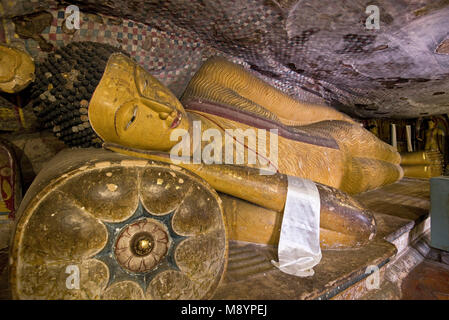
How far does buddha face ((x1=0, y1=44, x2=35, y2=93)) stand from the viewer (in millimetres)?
1147

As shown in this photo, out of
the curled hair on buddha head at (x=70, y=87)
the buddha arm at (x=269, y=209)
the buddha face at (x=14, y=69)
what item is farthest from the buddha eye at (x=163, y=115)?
the buddha face at (x=14, y=69)

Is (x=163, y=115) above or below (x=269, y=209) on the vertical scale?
above

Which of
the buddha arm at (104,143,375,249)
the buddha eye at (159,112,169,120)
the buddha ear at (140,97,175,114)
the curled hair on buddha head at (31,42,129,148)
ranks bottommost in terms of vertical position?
the buddha arm at (104,143,375,249)

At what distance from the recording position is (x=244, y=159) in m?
1.61

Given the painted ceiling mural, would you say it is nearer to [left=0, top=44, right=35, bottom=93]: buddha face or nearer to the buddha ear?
[left=0, top=44, right=35, bottom=93]: buddha face

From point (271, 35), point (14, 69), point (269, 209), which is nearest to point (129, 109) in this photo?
point (14, 69)

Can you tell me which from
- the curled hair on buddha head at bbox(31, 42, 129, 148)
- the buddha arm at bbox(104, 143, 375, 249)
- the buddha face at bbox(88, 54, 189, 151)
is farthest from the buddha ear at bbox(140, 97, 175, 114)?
the curled hair on buddha head at bbox(31, 42, 129, 148)

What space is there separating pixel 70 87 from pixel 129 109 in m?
0.45

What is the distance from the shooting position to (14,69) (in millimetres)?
1167

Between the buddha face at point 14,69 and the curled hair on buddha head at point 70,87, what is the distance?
4 centimetres

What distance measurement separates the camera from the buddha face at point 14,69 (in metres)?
1.15

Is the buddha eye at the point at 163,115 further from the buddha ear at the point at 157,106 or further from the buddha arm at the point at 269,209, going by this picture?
the buddha arm at the point at 269,209

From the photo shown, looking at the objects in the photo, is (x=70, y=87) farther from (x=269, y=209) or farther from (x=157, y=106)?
(x=269, y=209)

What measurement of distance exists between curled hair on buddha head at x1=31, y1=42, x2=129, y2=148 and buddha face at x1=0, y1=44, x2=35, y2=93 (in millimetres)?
41
